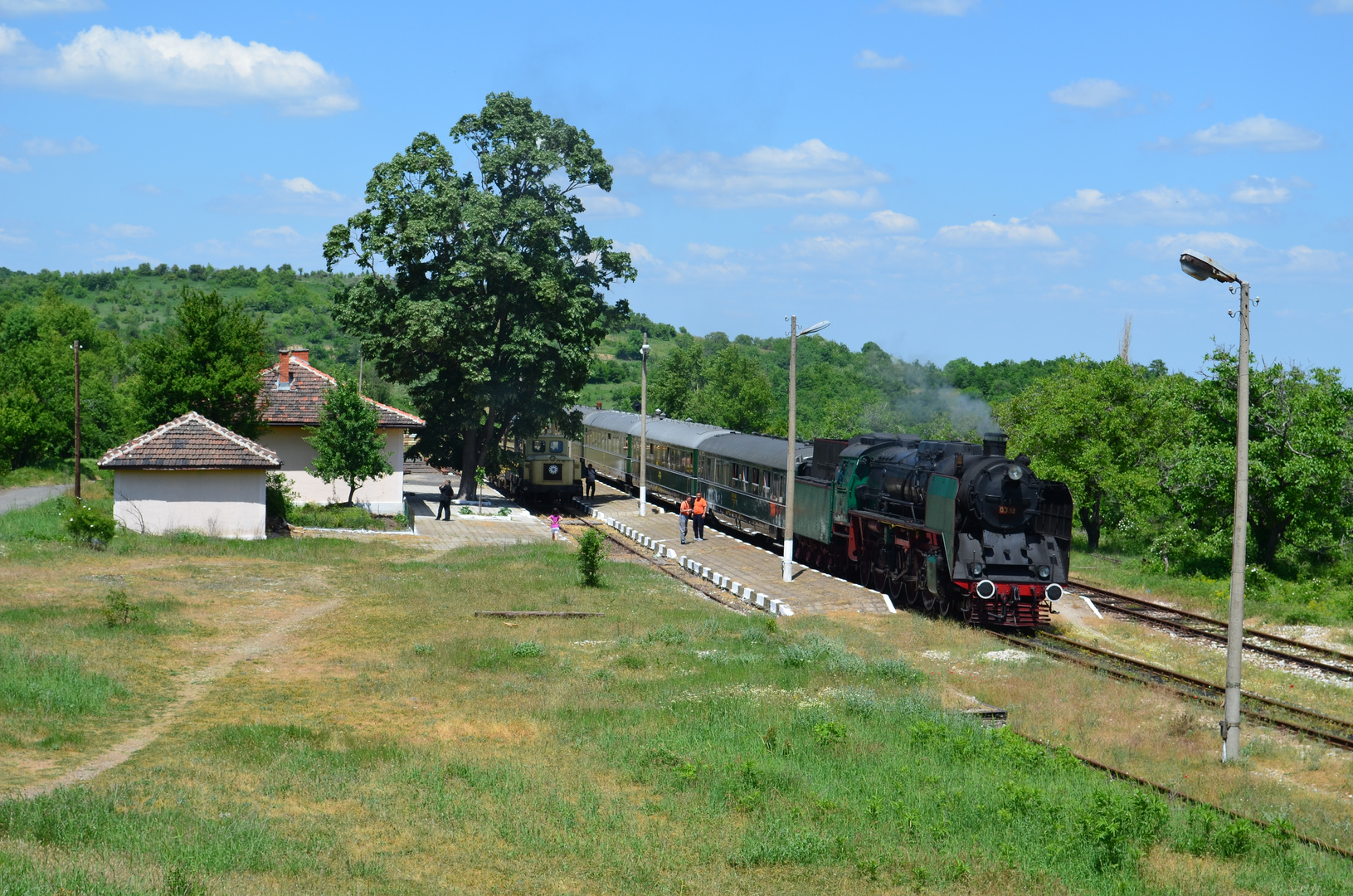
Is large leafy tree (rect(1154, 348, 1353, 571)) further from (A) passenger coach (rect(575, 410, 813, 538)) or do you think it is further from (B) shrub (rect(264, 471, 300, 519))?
(B) shrub (rect(264, 471, 300, 519))

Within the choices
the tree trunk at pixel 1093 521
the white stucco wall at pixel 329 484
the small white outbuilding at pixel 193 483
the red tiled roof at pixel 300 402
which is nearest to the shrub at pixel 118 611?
the small white outbuilding at pixel 193 483

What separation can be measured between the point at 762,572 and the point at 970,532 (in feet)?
27.4

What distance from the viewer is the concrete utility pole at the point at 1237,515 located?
1307 centimetres

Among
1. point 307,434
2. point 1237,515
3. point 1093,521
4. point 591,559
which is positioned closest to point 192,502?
point 307,434

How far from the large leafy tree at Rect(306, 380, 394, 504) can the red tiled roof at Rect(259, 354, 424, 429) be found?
4.54 feet

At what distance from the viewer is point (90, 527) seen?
91.7 feet

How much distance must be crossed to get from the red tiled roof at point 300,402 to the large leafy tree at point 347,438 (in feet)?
4.54

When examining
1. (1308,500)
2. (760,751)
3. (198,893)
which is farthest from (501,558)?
(198,893)

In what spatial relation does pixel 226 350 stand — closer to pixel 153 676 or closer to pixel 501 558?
pixel 501 558

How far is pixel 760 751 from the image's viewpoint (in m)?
→ 12.6

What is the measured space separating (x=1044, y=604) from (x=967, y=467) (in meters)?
3.35

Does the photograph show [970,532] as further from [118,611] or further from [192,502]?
[192,502]

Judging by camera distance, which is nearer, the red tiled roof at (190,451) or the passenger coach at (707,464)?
the red tiled roof at (190,451)

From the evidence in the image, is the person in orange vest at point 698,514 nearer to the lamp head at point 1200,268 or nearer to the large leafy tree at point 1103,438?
the large leafy tree at point 1103,438
